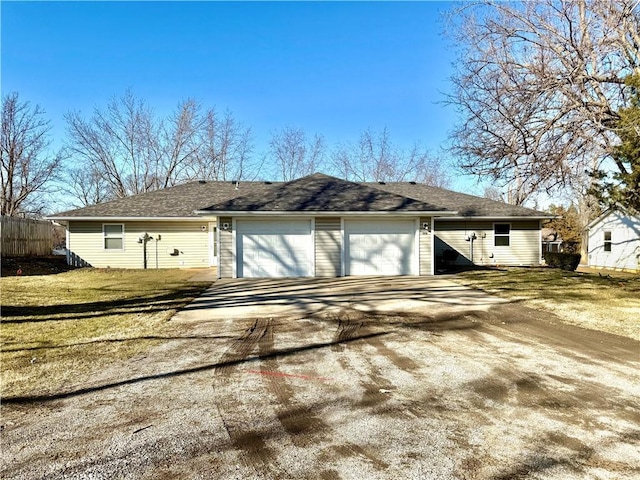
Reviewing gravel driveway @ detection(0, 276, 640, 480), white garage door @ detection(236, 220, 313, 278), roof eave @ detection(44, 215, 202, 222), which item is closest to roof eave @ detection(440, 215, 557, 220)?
white garage door @ detection(236, 220, 313, 278)

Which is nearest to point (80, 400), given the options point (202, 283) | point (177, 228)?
point (202, 283)

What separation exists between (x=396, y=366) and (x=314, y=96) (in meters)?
17.9

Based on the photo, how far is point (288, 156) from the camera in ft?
105

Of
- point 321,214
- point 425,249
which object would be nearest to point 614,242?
point 425,249

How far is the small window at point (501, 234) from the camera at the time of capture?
57.5 ft

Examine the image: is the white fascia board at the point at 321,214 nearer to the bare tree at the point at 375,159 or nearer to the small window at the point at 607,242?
the small window at the point at 607,242

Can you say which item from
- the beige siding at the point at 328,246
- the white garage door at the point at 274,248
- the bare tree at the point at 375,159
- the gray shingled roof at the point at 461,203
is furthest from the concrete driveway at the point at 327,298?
the bare tree at the point at 375,159

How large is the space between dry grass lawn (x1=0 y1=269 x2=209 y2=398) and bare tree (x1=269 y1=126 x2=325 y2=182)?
865 inches

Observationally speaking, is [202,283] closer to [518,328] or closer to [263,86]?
[518,328]

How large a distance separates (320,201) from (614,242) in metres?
16.2

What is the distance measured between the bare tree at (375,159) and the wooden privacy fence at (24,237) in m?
21.5

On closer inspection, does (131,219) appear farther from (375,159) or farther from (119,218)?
(375,159)

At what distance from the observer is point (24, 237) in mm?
18062

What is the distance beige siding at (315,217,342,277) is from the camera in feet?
41.1
